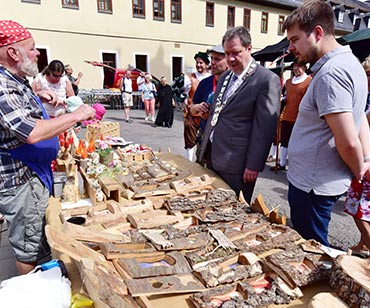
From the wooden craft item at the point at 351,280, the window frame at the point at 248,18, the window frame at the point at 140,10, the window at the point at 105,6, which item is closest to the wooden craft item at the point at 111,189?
the wooden craft item at the point at 351,280

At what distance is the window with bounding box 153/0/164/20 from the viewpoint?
16156 mm

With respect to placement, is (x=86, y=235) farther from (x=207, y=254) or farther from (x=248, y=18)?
(x=248, y=18)

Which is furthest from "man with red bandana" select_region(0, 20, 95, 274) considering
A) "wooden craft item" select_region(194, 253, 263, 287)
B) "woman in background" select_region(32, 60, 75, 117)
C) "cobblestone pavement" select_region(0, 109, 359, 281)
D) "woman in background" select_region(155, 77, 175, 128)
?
"woman in background" select_region(155, 77, 175, 128)

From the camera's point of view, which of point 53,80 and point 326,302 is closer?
point 326,302

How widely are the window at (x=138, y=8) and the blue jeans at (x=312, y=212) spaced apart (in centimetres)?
1634

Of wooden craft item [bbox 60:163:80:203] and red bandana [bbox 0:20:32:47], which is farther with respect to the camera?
wooden craft item [bbox 60:163:80:203]

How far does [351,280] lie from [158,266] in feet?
2.17

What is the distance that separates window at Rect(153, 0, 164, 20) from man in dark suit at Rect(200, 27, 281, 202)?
1592 cm

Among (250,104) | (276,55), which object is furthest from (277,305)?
(276,55)

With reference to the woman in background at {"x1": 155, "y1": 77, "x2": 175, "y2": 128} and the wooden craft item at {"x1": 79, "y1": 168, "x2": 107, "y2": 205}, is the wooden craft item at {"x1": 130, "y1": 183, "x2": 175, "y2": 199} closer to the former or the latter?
the wooden craft item at {"x1": 79, "y1": 168, "x2": 107, "y2": 205}

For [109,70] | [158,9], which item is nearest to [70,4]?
[109,70]

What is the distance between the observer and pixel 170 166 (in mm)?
2389

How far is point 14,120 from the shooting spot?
137 cm

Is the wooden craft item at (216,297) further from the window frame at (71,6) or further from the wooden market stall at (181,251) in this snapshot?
the window frame at (71,6)
